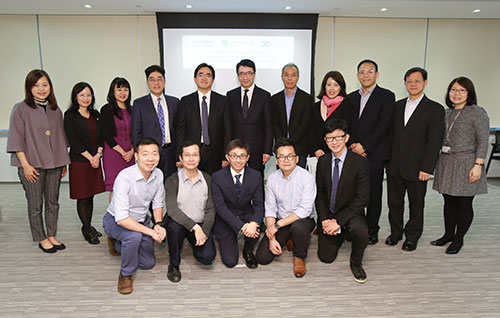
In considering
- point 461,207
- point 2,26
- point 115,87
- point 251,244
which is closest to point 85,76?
point 2,26

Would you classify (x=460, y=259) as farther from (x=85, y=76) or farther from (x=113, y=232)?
(x=85, y=76)

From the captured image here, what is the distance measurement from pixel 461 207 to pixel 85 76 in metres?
5.35

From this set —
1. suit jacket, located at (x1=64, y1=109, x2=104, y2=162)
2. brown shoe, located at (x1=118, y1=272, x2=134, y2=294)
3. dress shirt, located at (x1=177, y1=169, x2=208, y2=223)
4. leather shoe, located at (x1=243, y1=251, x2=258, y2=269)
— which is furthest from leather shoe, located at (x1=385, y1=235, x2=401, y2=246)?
suit jacket, located at (x1=64, y1=109, x2=104, y2=162)

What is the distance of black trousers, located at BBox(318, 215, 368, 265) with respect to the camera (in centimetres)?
259

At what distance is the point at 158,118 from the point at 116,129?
0.40m

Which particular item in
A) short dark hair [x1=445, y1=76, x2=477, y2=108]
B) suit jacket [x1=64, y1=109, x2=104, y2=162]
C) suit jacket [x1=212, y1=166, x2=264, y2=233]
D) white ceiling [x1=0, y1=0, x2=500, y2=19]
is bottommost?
suit jacket [x1=212, y1=166, x2=264, y2=233]

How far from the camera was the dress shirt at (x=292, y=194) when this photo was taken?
2738 mm

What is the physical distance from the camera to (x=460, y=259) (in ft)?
9.50

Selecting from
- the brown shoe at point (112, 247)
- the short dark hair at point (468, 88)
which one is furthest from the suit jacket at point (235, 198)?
the short dark hair at point (468, 88)

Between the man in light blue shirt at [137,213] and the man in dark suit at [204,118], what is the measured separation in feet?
2.08

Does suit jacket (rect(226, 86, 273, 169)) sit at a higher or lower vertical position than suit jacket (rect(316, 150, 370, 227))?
higher

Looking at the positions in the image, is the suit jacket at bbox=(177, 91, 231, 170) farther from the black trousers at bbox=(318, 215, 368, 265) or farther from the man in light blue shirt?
the black trousers at bbox=(318, 215, 368, 265)

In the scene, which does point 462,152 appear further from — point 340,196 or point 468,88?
point 340,196

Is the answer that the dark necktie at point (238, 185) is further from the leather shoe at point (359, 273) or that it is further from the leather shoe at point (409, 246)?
the leather shoe at point (409, 246)
